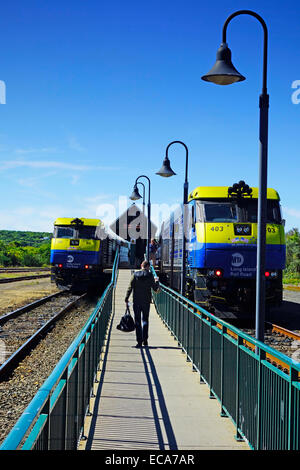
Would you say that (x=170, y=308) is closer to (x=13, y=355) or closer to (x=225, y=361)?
(x=13, y=355)

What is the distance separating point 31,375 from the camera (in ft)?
37.8

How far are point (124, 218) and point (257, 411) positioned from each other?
64.8 metres

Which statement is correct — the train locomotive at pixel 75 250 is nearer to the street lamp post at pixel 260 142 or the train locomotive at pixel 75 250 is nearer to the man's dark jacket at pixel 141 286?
the man's dark jacket at pixel 141 286

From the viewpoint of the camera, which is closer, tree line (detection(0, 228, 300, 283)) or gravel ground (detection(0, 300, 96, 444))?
gravel ground (detection(0, 300, 96, 444))

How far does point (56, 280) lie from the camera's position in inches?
1142

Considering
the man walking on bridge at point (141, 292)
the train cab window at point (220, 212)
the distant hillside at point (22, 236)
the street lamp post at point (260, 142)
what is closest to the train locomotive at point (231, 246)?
the train cab window at point (220, 212)

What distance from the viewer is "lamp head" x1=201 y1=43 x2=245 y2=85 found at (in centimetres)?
893

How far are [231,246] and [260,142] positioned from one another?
760 cm

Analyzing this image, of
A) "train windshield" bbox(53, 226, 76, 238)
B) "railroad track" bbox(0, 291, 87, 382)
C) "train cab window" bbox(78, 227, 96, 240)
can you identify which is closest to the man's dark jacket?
"railroad track" bbox(0, 291, 87, 382)

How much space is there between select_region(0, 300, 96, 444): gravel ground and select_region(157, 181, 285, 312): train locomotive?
13.9 feet

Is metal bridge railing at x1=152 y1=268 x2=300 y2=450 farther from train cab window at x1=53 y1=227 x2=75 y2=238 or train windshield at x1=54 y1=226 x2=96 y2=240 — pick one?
train cab window at x1=53 y1=227 x2=75 y2=238

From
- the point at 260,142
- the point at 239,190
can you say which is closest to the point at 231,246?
the point at 239,190

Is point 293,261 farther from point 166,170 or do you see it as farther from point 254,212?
point 254,212

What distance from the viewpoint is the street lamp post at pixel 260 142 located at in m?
8.73
